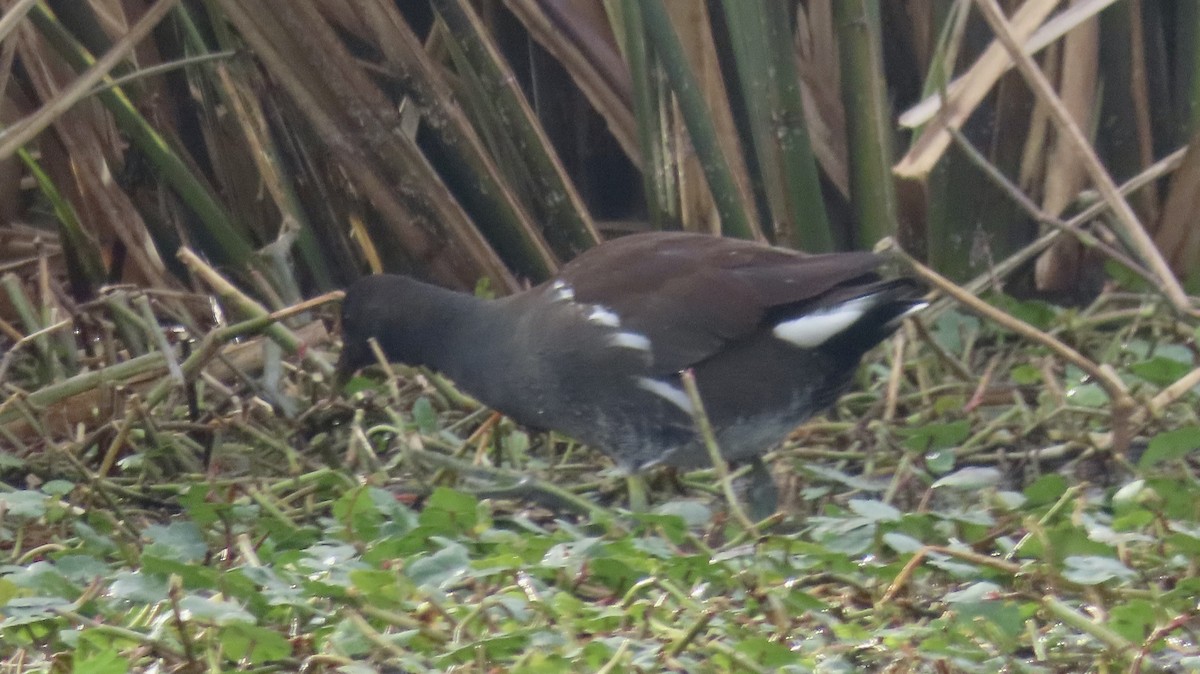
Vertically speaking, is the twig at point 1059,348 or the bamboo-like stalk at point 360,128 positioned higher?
the bamboo-like stalk at point 360,128

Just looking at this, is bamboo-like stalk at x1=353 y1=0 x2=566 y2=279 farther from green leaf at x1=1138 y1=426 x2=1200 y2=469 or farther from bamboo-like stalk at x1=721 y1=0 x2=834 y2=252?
green leaf at x1=1138 y1=426 x2=1200 y2=469

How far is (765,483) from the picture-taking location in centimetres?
275

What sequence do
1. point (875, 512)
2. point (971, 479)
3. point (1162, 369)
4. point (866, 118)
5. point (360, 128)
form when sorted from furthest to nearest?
1. point (360, 128)
2. point (866, 118)
3. point (1162, 369)
4. point (971, 479)
5. point (875, 512)

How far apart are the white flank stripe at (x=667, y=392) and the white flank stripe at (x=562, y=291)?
0.21 metres

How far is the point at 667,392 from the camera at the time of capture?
2.69 m

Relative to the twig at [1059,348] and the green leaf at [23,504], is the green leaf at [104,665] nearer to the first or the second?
the green leaf at [23,504]

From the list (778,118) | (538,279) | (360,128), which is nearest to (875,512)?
(778,118)

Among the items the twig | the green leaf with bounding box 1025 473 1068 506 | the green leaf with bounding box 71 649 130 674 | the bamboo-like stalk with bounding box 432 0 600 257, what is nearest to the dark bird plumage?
the twig

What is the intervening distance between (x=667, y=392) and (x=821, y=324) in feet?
0.90

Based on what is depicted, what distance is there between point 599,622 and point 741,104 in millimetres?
1925

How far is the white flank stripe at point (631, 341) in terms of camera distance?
8.86 feet

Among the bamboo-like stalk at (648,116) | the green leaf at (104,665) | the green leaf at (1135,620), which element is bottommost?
the green leaf at (1135,620)

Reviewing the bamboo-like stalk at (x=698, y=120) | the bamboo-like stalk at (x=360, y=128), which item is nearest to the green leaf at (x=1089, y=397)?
the bamboo-like stalk at (x=698, y=120)

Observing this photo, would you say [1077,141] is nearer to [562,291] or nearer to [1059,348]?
[1059,348]
